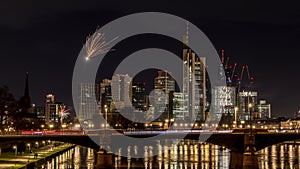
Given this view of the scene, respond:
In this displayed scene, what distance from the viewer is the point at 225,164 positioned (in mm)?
84562

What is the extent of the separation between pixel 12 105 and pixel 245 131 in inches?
1765

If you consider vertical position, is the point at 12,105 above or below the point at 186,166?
above

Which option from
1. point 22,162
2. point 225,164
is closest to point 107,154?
point 22,162

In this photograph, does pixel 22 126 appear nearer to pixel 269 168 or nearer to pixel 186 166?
pixel 186 166

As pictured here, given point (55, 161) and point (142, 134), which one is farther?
point (55, 161)

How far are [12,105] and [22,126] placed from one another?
1037cm

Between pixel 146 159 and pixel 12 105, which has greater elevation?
pixel 12 105

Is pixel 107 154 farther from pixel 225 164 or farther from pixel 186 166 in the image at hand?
pixel 225 164

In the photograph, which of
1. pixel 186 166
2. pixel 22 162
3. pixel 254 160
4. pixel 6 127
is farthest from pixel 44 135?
pixel 6 127

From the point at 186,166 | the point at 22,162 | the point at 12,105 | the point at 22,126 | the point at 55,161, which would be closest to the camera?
the point at 22,162

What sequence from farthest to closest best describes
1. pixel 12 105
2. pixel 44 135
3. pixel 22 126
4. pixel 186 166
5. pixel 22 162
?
pixel 22 126
pixel 12 105
pixel 186 166
pixel 22 162
pixel 44 135

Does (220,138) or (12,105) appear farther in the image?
(12,105)

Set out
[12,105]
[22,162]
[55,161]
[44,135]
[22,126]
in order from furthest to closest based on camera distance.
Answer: [22,126] → [12,105] → [55,161] → [22,162] → [44,135]

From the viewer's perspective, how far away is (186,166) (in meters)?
81.1
